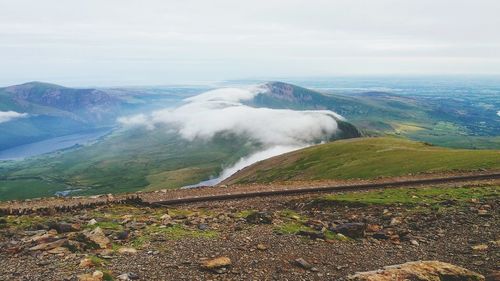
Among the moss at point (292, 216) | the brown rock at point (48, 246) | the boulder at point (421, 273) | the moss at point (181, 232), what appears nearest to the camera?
the boulder at point (421, 273)

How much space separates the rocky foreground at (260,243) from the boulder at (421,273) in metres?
0.04

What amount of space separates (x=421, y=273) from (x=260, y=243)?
25.8ft

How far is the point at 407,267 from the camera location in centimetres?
1786

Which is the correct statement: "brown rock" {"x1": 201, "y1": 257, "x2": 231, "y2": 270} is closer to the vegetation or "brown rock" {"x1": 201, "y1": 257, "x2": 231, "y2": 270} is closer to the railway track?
the railway track

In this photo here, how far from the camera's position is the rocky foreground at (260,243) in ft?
57.9

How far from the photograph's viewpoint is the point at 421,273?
17.5m

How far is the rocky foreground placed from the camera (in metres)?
17.6

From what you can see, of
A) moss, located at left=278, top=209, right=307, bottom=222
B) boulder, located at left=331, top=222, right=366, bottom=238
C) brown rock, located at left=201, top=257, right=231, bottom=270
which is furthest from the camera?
moss, located at left=278, top=209, right=307, bottom=222

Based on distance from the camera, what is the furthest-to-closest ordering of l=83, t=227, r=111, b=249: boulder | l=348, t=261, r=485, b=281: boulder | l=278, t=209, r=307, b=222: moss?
l=278, t=209, r=307, b=222: moss → l=83, t=227, r=111, b=249: boulder → l=348, t=261, r=485, b=281: boulder

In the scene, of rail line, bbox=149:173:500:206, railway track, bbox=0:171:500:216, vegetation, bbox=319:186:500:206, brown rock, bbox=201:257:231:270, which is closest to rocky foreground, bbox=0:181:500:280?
brown rock, bbox=201:257:231:270

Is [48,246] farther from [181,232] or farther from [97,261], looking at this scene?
[181,232]

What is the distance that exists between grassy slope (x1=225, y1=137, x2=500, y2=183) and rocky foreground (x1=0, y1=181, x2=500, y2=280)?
36113 millimetres

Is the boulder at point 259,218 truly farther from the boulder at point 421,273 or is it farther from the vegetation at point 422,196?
the boulder at point 421,273

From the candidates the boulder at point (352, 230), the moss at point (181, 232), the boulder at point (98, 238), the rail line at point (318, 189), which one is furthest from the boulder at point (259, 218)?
the rail line at point (318, 189)
